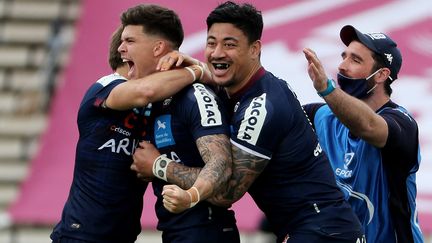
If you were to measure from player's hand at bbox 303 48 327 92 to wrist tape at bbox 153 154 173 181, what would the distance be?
2.99 feet

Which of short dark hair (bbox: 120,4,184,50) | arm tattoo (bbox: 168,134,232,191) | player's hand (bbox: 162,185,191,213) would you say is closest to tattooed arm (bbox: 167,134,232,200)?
arm tattoo (bbox: 168,134,232,191)

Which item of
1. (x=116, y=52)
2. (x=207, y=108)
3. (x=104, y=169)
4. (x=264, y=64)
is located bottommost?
(x=104, y=169)

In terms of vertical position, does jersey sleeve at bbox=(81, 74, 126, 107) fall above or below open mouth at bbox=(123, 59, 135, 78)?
below

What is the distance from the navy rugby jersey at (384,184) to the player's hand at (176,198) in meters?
1.59

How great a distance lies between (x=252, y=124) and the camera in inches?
260

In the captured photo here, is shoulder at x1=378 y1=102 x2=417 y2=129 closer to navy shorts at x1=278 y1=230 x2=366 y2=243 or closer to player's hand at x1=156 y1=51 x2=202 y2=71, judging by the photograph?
navy shorts at x1=278 y1=230 x2=366 y2=243

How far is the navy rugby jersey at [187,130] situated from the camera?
6684 millimetres

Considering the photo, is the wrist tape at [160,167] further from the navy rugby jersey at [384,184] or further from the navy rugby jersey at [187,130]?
the navy rugby jersey at [384,184]

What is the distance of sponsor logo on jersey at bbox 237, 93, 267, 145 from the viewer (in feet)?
21.6

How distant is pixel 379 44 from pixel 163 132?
1.54 m

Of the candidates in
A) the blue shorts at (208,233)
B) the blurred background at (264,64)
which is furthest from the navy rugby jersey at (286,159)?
the blurred background at (264,64)

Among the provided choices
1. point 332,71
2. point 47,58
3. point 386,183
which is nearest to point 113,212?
point 386,183

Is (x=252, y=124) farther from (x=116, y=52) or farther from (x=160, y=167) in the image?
(x=116, y=52)

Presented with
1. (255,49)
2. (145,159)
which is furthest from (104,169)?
(255,49)
